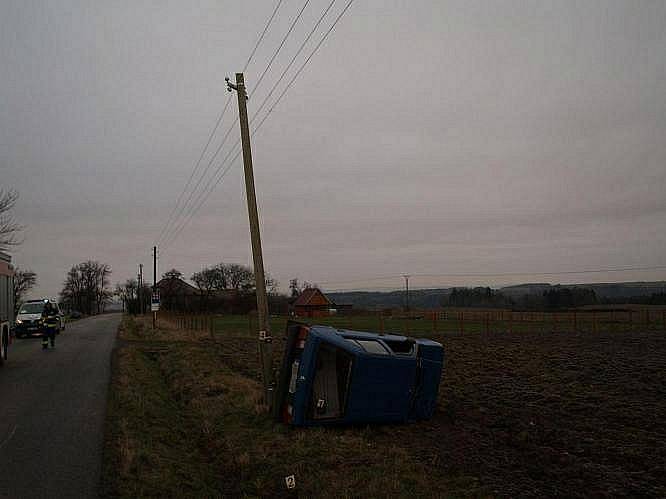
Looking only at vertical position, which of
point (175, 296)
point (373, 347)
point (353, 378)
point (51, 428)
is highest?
point (175, 296)

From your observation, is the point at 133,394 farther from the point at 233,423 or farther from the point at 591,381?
the point at 591,381

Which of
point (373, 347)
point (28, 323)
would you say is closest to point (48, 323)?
point (28, 323)

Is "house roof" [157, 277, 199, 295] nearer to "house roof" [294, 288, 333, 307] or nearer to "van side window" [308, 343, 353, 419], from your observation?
"house roof" [294, 288, 333, 307]

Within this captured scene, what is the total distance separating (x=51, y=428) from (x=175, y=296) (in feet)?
276

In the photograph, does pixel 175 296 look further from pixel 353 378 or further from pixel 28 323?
pixel 353 378

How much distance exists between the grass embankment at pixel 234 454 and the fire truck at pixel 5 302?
641cm

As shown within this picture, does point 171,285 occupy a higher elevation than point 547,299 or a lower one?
higher

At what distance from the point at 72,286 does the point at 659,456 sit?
4828 inches

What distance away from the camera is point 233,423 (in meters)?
9.38

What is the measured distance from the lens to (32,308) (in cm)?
3048

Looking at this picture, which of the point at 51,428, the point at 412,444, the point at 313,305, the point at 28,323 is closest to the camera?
the point at 412,444

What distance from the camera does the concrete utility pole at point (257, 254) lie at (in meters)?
10.2

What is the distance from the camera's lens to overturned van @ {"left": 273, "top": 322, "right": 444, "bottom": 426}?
830 centimetres

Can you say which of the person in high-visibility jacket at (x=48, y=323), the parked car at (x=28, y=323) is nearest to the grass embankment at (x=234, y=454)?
the person in high-visibility jacket at (x=48, y=323)
